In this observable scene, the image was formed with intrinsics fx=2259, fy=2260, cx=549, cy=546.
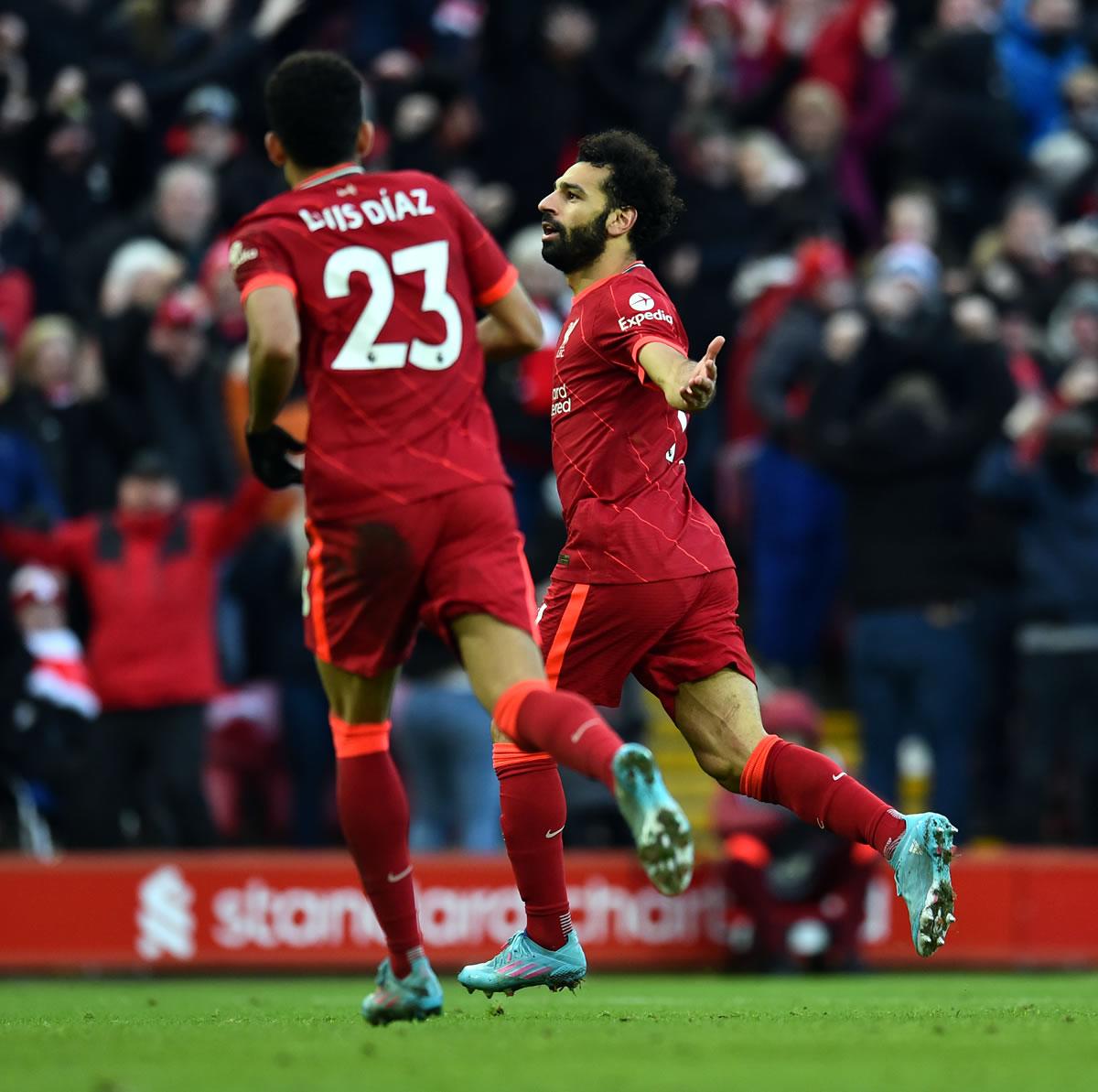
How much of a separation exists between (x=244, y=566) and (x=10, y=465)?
141 centimetres

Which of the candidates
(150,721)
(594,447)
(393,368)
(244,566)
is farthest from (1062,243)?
(393,368)

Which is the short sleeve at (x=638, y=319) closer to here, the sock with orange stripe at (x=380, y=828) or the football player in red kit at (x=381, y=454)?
the football player in red kit at (x=381, y=454)

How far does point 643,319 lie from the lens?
6.66 metres

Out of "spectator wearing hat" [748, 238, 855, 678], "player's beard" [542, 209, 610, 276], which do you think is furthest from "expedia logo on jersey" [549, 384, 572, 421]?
"spectator wearing hat" [748, 238, 855, 678]

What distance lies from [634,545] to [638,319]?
2.30ft

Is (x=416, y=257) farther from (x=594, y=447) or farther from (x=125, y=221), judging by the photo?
(x=125, y=221)

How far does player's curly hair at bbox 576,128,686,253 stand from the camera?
279 inches

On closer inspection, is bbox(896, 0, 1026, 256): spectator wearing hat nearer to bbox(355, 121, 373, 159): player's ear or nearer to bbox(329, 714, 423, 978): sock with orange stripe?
bbox(355, 121, 373, 159): player's ear

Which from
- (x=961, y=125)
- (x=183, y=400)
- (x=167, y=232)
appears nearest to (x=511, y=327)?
(x=183, y=400)

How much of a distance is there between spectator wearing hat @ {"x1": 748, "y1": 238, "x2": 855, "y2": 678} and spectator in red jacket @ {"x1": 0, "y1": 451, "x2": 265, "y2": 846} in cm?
306

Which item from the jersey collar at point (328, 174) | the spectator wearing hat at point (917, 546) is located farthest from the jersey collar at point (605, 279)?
the spectator wearing hat at point (917, 546)

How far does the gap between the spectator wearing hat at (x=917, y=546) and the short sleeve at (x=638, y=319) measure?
5.62 meters

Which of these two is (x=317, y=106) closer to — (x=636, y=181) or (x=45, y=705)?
(x=636, y=181)

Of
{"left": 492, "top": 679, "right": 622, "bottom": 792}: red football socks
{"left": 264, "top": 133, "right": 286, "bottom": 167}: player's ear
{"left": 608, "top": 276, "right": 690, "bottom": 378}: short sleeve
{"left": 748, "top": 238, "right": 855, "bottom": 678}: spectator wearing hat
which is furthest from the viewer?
{"left": 748, "top": 238, "right": 855, "bottom": 678}: spectator wearing hat
